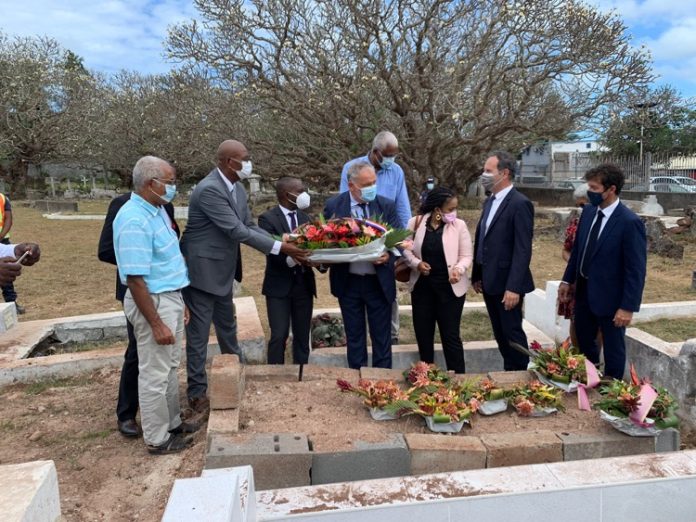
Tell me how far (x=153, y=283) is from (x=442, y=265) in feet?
6.54

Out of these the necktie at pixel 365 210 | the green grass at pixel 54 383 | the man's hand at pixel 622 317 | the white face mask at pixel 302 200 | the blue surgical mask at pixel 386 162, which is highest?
the blue surgical mask at pixel 386 162

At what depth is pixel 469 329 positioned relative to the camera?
550 centimetres

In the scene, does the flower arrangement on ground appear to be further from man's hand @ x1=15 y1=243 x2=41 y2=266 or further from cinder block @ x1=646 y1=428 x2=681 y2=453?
cinder block @ x1=646 y1=428 x2=681 y2=453

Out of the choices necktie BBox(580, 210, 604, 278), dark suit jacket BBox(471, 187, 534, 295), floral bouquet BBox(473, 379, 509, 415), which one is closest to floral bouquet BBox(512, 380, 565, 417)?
floral bouquet BBox(473, 379, 509, 415)

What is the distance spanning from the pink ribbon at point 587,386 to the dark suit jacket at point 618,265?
0.52 m

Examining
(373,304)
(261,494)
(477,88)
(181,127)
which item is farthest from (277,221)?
(181,127)

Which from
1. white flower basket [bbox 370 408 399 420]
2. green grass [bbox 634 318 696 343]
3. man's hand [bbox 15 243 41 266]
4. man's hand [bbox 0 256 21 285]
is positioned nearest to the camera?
white flower basket [bbox 370 408 399 420]

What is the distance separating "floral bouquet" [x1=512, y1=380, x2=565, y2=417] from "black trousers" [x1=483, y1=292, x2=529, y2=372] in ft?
2.64

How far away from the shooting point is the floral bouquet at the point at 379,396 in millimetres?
2965

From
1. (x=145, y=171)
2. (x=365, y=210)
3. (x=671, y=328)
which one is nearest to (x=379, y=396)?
(x=365, y=210)

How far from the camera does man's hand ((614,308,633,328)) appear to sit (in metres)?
3.48

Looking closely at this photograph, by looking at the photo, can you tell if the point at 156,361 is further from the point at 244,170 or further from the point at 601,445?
the point at 601,445

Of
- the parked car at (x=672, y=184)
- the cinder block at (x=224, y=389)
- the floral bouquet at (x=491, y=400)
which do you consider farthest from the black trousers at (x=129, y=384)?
the parked car at (x=672, y=184)

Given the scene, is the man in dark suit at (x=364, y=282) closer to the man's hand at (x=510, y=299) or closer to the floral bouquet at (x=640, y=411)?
the man's hand at (x=510, y=299)
